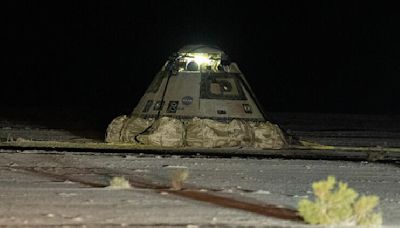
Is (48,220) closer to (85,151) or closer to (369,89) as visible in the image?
(85,151)

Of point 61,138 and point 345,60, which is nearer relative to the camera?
point 61,138

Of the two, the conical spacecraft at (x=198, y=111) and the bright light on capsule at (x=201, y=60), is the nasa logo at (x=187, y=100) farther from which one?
the bright light on capsule at (x=201, y=60)

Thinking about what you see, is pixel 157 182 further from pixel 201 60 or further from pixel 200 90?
pixel 201 60

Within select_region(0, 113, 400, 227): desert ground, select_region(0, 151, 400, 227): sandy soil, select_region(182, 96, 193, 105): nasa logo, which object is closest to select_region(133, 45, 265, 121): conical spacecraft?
select_region(182, 96, 193, 105): nasa logo

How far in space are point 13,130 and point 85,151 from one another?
32.6 ft

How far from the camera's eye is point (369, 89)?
72.5 meters

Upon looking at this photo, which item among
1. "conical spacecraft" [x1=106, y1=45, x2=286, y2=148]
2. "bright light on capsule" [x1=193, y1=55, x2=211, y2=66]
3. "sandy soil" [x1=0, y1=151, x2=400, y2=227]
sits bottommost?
"sandy soil" [x1=0, y1=151, x2=400, y2=227]

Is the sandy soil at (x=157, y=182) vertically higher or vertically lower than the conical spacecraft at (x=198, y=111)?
lower

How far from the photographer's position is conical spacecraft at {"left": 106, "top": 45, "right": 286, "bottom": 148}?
2475 cm

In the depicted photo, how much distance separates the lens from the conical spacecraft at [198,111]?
24750mm

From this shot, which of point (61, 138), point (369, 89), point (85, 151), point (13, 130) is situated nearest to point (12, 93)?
point (369, 89)

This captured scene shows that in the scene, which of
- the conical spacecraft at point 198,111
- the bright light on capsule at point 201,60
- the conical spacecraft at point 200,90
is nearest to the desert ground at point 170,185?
the conical spacecraft at point 198,111

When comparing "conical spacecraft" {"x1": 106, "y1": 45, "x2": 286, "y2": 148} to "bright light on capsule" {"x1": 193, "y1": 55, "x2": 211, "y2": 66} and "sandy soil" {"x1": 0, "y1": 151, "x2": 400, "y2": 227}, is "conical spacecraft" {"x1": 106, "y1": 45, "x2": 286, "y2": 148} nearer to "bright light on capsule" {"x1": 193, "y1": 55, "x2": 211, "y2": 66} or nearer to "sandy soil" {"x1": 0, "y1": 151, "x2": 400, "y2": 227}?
"bright light on capsule" {"x1": 193, "y1": 55, "x2": 211, "y2": 66}

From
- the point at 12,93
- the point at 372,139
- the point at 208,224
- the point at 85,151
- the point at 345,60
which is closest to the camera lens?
the point at 208,224
